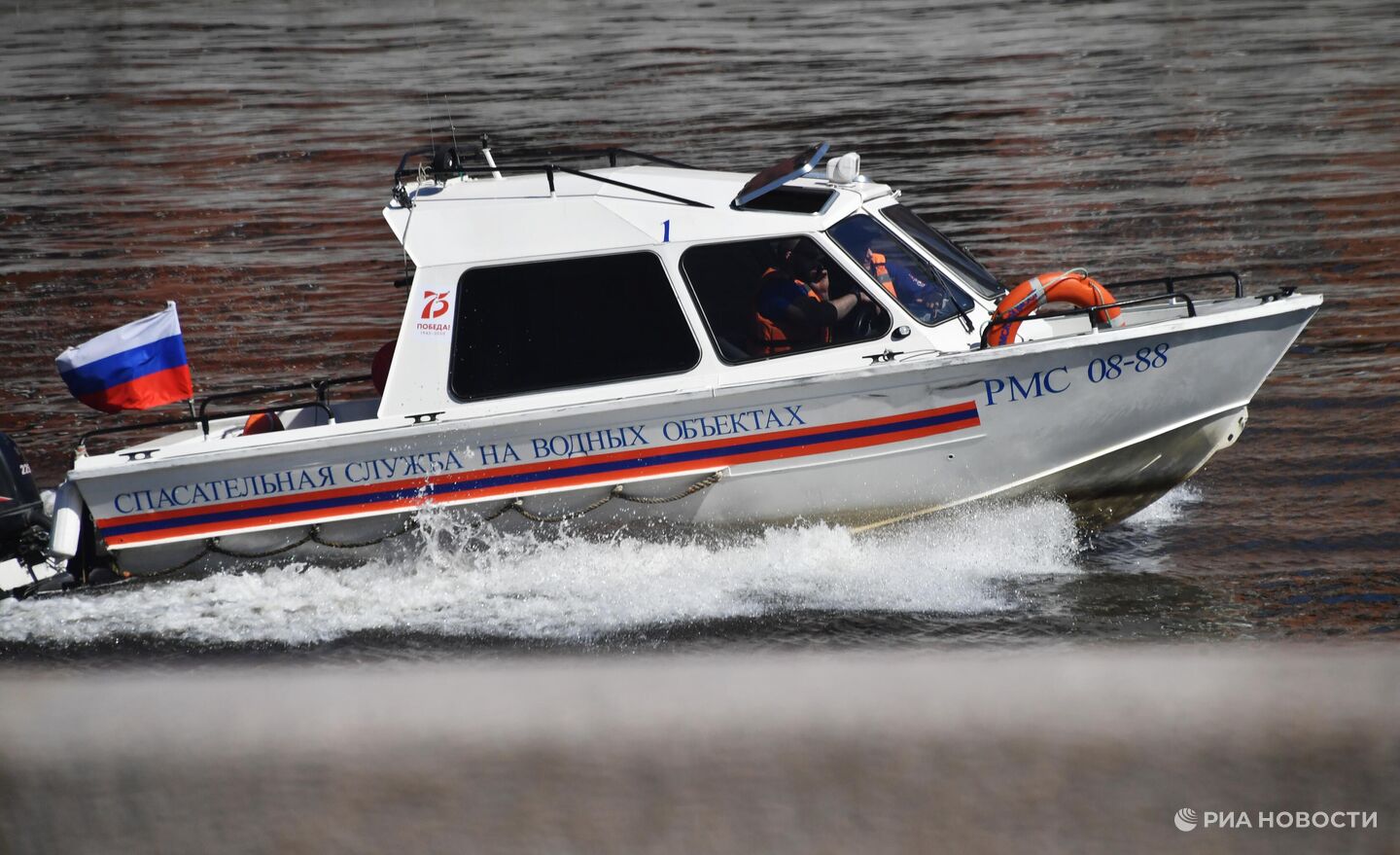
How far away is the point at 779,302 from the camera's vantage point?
759 centimetres

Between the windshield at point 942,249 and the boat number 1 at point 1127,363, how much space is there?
107 centimetres

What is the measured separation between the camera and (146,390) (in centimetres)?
780

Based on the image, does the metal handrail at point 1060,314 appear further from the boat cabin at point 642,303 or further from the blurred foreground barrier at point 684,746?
the blurred foreground barrier at point 684,746

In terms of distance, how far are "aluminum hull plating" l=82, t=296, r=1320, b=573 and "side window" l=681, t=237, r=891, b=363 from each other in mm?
330

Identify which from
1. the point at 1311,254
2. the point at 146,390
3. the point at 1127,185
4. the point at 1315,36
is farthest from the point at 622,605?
the point at 1315,36

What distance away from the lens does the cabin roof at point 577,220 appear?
7645mm

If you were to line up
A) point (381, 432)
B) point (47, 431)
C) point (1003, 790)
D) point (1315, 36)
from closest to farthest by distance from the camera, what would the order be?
point (1003, 790) < point (381, 432) < point (47, 431) < point (1315, 36)

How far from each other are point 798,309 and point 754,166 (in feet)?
39.3

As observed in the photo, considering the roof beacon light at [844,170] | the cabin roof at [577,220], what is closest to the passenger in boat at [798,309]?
the cabin roof at [577,220]

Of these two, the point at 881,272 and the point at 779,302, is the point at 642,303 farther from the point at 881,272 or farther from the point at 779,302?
the point at 881,272

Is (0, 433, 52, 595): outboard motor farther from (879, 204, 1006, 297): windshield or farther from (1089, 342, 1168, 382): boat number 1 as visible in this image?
(1089, 342, 1168, 382): boat number 1

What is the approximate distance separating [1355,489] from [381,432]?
6495mm

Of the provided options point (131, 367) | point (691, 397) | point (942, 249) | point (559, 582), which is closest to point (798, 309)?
point (691, 397)

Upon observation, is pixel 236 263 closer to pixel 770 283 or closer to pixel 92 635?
pixel 92 635
